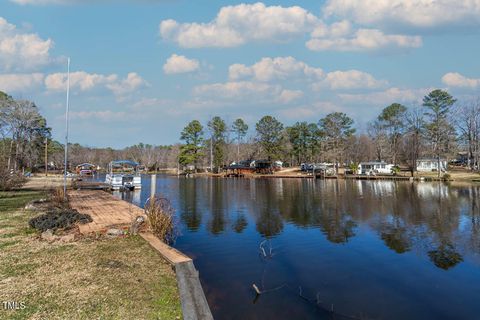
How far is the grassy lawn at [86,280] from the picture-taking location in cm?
509

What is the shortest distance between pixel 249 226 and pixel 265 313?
29.7 feet

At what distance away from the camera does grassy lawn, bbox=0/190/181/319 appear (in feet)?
16.7

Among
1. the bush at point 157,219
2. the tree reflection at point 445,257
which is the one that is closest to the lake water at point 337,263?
the tree reflection at point 445,257

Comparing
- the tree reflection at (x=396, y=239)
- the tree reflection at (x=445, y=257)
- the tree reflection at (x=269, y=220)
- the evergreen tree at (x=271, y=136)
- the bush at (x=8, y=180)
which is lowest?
the tree reflection at (x=445, y=257)

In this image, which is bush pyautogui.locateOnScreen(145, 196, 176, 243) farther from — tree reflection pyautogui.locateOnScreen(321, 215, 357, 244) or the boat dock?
tree reflection pyautogui.locateOnScreen(321, 215, 357, 244)

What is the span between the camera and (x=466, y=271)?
9.55 m

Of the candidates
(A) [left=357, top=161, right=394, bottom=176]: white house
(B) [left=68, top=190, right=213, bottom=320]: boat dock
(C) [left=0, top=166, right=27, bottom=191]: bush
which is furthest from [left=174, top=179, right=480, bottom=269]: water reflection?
(A) [left=357, top=161, right=394, bottom=176]: white house

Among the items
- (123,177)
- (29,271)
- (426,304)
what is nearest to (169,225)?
(29,271)

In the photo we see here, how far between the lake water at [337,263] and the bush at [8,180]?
13212mm

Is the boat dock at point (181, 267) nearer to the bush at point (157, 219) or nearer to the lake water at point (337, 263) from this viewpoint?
the bush at point (157, 219)

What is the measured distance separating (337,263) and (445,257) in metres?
3.49

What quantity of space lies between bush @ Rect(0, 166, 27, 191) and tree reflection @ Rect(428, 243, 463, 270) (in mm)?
24340

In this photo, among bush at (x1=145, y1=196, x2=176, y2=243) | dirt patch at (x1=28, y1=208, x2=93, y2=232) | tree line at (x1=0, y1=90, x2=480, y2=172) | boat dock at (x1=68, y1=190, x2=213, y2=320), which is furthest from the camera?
tree line at (x1=0, y1=90, x2=480, y2=172)

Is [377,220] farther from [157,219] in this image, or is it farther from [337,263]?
[157,219]
